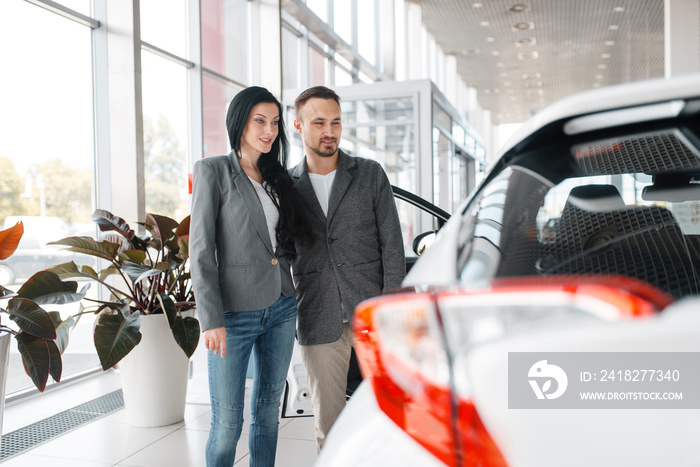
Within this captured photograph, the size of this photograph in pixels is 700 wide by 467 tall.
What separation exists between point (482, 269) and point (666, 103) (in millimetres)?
267

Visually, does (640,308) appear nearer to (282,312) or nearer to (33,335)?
(282,312)

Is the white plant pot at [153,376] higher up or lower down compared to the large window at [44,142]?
lower down

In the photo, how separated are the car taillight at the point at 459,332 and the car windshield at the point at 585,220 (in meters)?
0.04

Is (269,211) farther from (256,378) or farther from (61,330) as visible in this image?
(61,330)

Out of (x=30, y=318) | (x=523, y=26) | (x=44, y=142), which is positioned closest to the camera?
(x=30, y=318)

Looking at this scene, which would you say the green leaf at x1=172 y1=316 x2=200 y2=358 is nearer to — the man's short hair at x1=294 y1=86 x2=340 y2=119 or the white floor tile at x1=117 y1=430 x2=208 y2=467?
the white floor tile at x1=117 y1=430 x2=208 y2=467

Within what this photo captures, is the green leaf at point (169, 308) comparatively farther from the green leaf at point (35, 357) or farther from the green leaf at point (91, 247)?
the green leaf at point (35, 357)

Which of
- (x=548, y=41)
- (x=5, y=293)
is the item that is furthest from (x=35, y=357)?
(x=548, y=41)

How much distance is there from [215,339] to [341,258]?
48 cm

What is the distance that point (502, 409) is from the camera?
1.76 feet

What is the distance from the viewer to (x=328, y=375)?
76.2 inches

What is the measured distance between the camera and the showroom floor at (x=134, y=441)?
264cm

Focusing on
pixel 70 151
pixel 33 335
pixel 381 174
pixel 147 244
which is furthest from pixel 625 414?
pixel 70 151

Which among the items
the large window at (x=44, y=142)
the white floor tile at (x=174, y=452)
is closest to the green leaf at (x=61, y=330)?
the white floor tile at (x=174, y=452)
